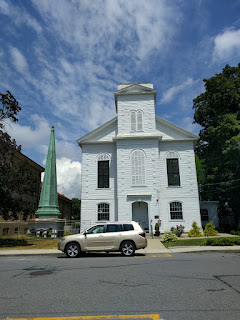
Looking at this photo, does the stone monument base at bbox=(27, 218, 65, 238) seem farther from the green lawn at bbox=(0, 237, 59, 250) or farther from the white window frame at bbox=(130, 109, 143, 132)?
the white window frame at bbox=(130, 109, 143, 132)

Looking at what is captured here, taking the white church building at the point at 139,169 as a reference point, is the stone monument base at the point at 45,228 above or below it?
below

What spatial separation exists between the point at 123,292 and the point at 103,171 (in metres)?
20.0

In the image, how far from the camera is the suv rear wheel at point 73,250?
11.9 m

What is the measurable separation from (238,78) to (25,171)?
2329 cm

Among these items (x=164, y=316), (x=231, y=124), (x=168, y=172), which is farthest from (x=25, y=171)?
(x=231, y=124)

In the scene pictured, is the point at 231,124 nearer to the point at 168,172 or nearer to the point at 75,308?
the point at 168,172

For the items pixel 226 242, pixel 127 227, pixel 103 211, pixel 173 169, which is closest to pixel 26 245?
pixel 127 227

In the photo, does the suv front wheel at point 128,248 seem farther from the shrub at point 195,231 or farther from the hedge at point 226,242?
the shrub at point 195,231

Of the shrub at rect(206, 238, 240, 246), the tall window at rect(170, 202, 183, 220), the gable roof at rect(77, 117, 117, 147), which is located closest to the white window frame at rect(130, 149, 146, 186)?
the tall window at rect(170, 202, 183, 220)

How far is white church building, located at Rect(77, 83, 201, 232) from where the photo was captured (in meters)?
23.7

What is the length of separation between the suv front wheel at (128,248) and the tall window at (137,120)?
49.7 ft

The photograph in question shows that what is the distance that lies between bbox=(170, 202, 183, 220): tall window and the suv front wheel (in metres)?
12.7

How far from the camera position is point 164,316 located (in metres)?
4.23

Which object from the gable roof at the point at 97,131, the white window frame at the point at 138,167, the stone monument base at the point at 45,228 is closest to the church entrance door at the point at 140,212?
the white window frame at the point at 138,167
